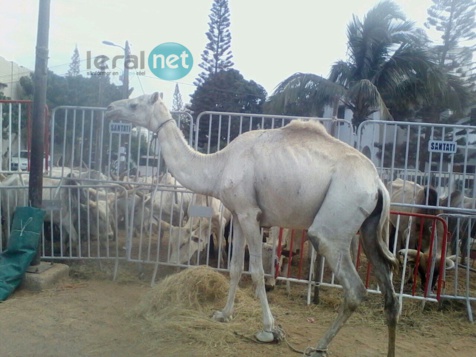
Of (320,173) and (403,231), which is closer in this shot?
(320,173)

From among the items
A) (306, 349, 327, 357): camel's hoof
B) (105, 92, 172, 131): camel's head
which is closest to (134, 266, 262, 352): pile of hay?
(306, 349, 327, 357): camel's hoof

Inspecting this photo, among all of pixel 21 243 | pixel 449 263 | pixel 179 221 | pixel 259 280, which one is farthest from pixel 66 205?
pixel 449 263

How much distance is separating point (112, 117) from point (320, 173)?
283 centimetres

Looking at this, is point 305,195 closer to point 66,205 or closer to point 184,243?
point 184,243

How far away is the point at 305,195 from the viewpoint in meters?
4.67

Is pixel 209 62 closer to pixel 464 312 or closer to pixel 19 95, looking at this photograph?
pixel 19 95

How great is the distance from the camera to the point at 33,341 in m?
4.93

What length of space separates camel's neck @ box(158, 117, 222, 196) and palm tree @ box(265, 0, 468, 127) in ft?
51.0

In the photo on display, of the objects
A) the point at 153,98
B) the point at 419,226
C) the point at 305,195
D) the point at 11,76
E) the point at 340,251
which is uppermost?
the point at 11,76

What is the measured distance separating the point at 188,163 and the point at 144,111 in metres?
0.92

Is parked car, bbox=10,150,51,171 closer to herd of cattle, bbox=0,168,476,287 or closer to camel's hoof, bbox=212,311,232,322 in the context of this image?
herd of cattle, bbox=0,168,476,287

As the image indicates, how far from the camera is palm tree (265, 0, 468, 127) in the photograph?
2081cm

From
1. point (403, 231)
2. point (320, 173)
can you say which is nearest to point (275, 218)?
point (320, 173)

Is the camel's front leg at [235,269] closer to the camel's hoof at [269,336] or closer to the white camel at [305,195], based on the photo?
the white camel at [305,195]
